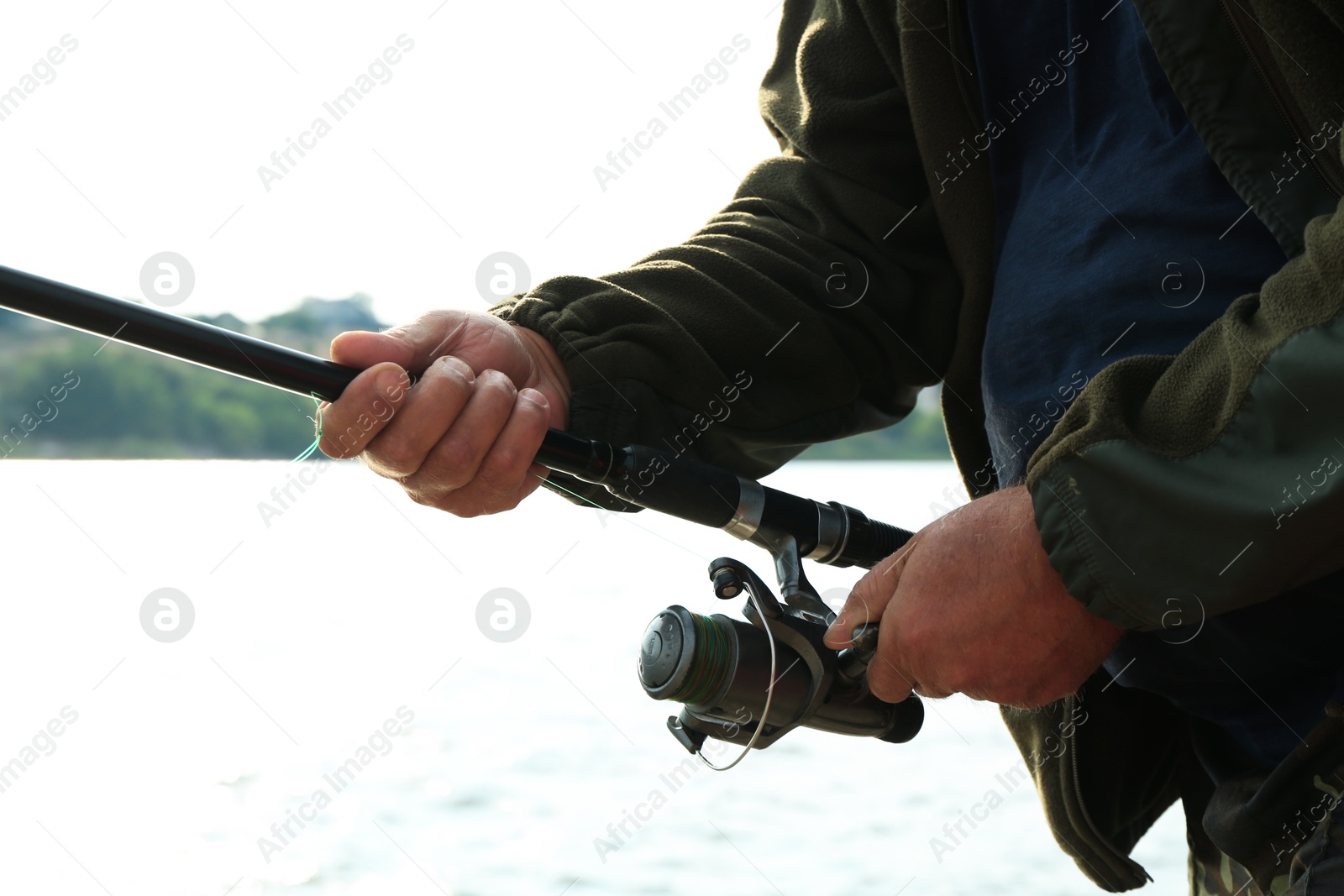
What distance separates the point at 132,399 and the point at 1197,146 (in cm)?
2549

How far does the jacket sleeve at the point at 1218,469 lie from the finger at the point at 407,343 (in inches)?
30.9

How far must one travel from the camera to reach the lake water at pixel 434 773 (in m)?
4.95

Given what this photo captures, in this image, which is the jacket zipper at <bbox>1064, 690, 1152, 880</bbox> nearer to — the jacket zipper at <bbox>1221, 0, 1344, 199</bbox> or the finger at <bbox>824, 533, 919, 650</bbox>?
the finger at <bbox>824, 533, 919, 650</bbox>

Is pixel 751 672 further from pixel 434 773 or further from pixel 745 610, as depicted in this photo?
pixel 434 773

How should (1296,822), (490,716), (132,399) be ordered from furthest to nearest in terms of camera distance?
(132,399) < (490,716) < (1296,822)

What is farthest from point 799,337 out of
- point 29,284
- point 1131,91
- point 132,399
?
point 132,399

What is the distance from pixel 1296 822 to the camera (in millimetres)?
1342

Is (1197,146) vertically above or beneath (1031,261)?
above

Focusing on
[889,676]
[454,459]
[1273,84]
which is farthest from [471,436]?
[1273,84]

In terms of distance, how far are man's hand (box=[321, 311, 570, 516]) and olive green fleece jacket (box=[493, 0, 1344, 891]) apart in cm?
12

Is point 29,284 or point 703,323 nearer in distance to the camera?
point 29,284

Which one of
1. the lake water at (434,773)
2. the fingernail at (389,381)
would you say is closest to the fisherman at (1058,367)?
the fingernail at (389,381)

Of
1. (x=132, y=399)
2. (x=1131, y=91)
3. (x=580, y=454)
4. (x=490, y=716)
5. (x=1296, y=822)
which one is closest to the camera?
(x=1296, y=822)

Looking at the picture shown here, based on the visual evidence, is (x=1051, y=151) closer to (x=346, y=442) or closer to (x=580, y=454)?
(x=580, y=454)
